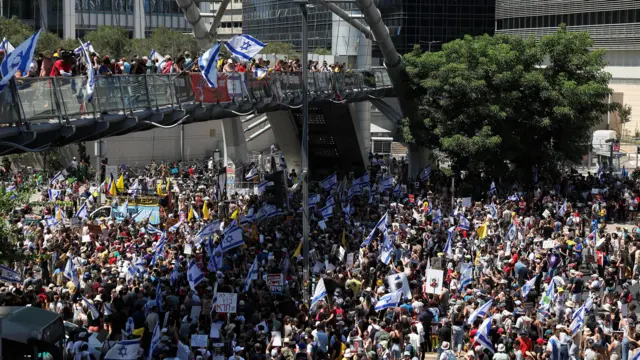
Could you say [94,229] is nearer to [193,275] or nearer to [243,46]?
[243,46]

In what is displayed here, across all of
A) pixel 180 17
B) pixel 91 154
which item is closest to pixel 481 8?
pixel 180 17

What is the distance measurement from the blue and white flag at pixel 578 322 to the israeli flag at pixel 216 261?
8610 mm

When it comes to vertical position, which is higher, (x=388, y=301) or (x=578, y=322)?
(x=388, y=301)

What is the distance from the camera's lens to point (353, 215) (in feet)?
114

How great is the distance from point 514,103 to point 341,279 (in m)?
21.0

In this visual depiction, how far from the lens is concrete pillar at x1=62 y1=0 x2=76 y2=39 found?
82.2 meters

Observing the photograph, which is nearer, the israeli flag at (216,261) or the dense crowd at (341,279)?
the dense crowd at (341,279)

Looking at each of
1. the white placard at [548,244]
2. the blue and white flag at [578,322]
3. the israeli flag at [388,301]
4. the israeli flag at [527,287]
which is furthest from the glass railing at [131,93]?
the blue and white flag at [578,322]

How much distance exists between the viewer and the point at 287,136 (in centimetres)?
4797

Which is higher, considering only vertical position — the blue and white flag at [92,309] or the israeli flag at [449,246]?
the israeli flag at [449,246]

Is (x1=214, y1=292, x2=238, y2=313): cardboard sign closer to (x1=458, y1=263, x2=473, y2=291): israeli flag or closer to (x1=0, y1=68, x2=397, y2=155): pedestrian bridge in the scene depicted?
(x1=0, y1=68, x2=397, y2=155): pedestrian bridge

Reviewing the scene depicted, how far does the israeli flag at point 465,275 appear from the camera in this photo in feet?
77.9

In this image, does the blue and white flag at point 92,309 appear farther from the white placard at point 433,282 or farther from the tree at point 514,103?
the tree at point 514,103

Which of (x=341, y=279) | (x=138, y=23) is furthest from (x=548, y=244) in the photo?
(x=138, y=23)
